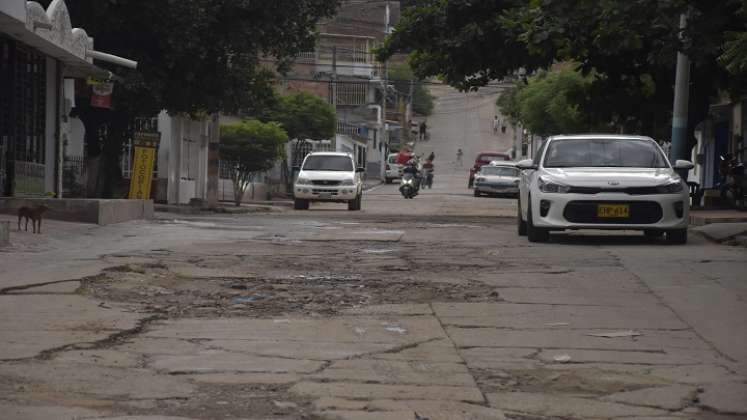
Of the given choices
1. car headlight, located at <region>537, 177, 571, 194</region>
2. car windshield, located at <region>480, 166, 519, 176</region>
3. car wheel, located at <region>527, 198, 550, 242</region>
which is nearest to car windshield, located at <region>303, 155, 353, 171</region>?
car windshield, located at <region>480, 166, 519, 176</region>

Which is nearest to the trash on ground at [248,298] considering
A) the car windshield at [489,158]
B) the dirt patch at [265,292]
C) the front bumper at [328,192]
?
the dirt patch at [265,292]

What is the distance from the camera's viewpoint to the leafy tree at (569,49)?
20.3 metres

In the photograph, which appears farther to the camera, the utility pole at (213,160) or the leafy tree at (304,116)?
the leafy tree at (304,116)

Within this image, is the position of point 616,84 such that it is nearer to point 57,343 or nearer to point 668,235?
point 668,235

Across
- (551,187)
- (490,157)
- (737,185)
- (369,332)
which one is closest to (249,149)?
(737,185)

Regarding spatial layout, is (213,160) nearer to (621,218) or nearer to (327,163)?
(327,163)

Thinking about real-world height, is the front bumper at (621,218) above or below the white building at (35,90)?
below

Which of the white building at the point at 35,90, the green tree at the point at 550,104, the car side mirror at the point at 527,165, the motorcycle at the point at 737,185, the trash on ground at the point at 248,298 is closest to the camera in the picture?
the trash on ground at the point at 248,298

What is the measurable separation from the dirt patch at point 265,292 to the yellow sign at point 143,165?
55.9 feet

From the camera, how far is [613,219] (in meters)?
16.1

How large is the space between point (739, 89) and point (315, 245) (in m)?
12.9

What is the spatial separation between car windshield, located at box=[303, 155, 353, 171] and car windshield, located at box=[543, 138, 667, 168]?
17.7 meters

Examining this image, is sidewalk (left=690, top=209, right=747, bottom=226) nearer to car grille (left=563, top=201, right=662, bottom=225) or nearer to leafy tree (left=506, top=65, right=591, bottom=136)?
car grille (left=563, top=201, right=662, bottom=225)

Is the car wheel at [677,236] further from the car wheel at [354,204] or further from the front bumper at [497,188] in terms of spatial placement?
the front bumper at [497,188]
